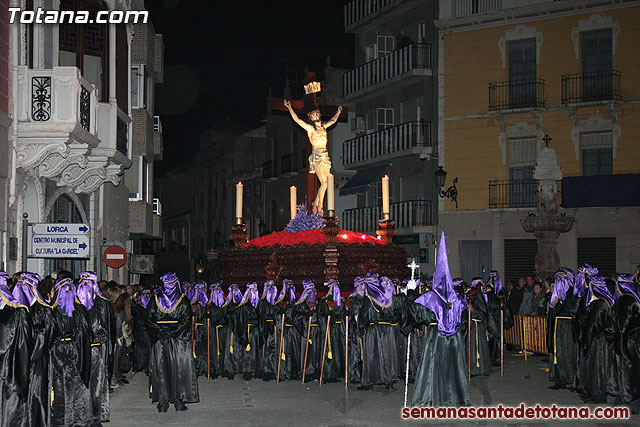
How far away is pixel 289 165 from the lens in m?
48.1

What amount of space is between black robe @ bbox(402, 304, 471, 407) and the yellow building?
58.3 feet

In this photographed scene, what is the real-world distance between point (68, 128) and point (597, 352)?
34.3ft

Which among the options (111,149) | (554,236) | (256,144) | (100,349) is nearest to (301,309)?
(100,349)

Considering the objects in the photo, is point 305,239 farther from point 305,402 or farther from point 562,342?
point 305,402

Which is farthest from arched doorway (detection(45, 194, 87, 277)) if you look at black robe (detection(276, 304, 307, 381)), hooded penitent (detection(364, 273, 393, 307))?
hooded penitent (detection(364, 273, 393, 307))

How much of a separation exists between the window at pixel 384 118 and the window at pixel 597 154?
9.31 m

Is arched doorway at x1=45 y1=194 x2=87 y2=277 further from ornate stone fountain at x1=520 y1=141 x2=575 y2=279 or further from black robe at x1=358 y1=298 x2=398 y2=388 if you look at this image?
ornate stone fountain at x1=520 y1=141 x2=575 y2=279

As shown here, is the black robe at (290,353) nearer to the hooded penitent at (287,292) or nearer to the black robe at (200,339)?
the hooded penitent at (287,292)

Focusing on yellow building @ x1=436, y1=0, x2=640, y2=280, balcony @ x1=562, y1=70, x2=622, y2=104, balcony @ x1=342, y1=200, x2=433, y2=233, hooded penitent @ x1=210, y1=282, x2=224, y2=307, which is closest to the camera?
hooded penitent @ x1=210, y1=282, x2=224, y2=307

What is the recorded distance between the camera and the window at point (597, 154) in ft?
102

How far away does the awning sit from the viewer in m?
37.5

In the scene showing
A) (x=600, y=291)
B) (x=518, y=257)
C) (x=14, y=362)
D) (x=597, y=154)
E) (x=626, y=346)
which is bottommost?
(x=626, y=346)

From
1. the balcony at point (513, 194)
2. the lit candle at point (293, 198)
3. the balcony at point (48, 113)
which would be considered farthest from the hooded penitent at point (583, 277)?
the balcony at point (513, 194)
